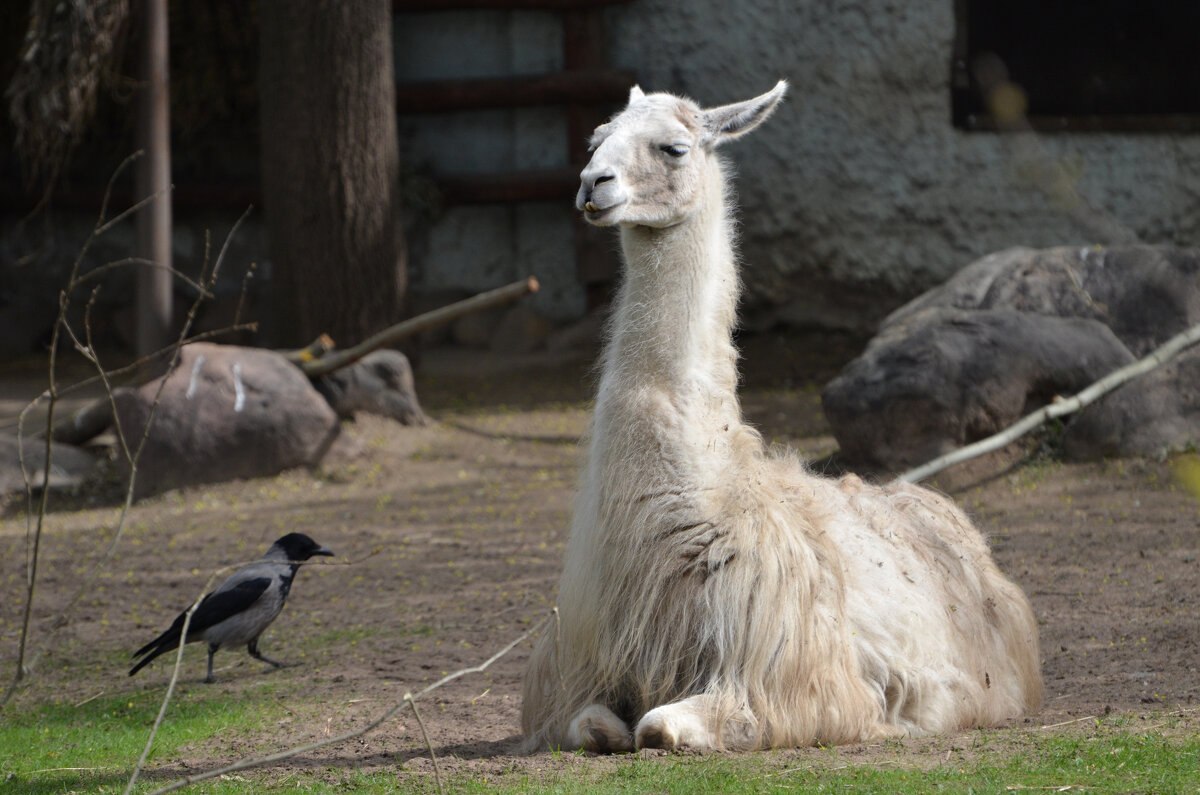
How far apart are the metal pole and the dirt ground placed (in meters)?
1.71

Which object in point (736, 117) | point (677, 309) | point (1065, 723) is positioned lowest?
point (1065, 723)

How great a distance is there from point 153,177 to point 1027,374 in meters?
6.63

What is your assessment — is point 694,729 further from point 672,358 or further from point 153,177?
point 153,177

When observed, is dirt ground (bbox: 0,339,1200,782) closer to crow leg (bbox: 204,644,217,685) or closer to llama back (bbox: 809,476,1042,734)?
crow leg (bbox: 204,644,217,685)

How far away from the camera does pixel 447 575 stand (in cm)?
677

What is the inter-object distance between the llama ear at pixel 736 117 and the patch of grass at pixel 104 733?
232 cm

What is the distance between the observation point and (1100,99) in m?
11.7

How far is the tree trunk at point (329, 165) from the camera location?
33.9 ft

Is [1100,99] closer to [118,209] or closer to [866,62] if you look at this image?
[866,62]

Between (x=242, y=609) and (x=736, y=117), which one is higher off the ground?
(x=736, y=117)

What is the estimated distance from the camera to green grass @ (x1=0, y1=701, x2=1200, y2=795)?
298 cm

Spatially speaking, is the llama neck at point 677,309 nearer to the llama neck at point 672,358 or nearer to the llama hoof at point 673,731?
the llama neck at point 672,358

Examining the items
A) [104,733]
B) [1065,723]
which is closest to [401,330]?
[104,733]

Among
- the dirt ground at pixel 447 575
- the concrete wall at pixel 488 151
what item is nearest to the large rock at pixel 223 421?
the dirt ground at pixel 447 575
